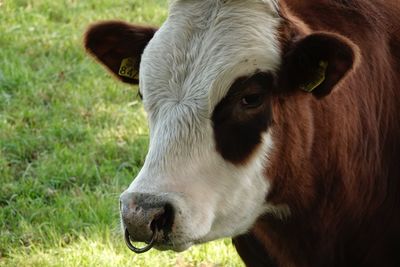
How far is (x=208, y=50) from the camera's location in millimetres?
3857

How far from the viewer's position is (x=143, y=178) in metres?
3.71

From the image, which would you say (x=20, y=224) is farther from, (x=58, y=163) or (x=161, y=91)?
(x=161, y=91)

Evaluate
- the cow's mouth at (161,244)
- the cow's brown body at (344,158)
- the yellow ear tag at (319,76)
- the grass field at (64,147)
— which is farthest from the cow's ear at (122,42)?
the grass field at (64,147)

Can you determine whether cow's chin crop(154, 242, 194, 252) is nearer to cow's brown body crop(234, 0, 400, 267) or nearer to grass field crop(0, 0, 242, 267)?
cow's brown body crop(234, 0, 400, 267)

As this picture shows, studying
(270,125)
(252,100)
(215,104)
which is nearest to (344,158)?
(270,125)

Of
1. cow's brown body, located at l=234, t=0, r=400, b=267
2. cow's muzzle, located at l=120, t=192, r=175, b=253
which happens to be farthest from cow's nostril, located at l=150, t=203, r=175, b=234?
cow's brown body, located at l=234, t=0, r=400, b=267

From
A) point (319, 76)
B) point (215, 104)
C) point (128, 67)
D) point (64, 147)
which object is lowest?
point (64, 147)

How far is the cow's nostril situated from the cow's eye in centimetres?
55

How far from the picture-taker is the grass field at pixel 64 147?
5.73 m

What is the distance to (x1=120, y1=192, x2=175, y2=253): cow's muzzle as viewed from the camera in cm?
357

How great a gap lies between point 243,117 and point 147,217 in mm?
600

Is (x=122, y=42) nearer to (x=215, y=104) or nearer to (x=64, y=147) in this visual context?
(x=215, y=104)

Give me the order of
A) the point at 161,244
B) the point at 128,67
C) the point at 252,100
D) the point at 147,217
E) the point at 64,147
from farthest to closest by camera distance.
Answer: the point at 64,147 < the point at 128,67 < the point at 252,100 < the point at 161,244 < the point at 147,217

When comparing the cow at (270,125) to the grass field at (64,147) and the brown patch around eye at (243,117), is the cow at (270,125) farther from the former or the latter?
the grass field at (64,147)
